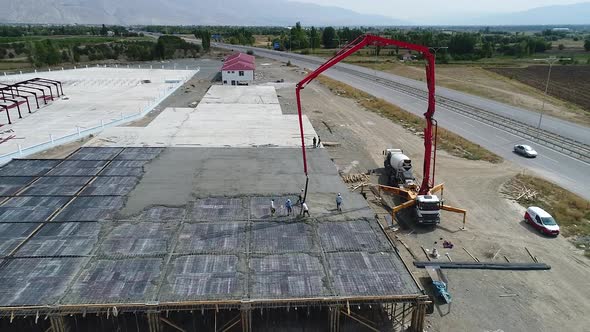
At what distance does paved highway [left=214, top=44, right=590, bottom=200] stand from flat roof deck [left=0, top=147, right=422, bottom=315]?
20.1 m

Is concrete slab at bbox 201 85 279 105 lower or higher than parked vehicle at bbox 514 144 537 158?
higher

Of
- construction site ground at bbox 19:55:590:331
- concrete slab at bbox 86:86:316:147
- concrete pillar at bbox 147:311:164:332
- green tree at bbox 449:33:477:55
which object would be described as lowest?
construction site ground at bbox 19:55:590:331

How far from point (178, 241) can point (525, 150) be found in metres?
34.2

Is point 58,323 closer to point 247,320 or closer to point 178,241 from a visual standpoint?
point 178,241

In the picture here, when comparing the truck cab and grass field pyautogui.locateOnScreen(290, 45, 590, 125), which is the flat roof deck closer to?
the truck cab

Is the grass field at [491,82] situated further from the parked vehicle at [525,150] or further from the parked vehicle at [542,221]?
the parked vehicle at [542,221]

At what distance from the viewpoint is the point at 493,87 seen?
76188 millimetres

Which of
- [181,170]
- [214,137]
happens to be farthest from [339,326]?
[214,137]

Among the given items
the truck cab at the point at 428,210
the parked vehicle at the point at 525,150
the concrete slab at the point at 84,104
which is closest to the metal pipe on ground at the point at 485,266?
the truck cab at the point at 428,210

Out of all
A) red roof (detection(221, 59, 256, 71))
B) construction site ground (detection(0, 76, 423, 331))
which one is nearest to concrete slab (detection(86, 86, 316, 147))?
construction site ground (detection(0, 76, 423, 331))

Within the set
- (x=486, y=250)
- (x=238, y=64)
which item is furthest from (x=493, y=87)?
(x=486, y=250)

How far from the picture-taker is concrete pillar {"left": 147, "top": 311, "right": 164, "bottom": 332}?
16.5m

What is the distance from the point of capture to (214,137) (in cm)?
4091

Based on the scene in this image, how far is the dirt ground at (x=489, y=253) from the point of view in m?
19.0
